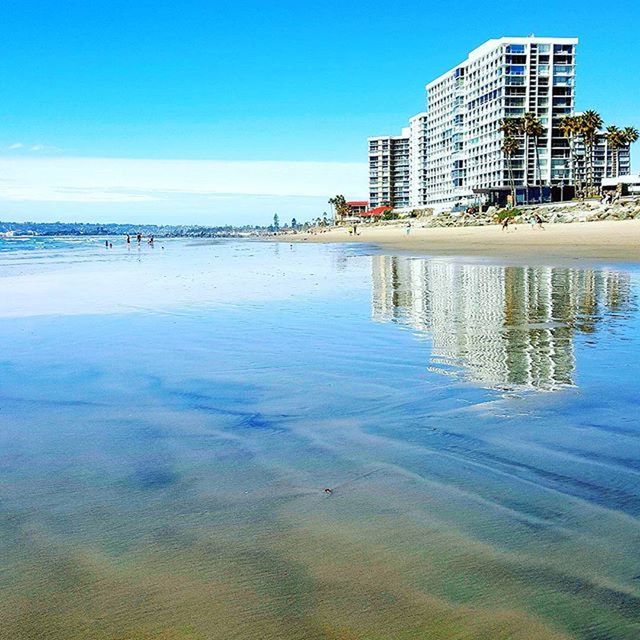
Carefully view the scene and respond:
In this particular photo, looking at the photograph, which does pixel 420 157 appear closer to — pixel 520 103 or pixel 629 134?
pixel 520 103

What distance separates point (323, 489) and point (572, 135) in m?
128

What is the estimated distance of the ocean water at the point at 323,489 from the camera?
118 inches

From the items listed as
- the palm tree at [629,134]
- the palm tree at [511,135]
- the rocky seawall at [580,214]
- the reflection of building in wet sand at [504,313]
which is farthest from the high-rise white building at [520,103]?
the reflection of building in wet sand at [504,313]

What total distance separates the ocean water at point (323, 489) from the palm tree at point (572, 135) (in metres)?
105

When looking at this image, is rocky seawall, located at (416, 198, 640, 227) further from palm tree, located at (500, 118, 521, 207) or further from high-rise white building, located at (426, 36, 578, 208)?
high-rise white building, located at (426, 36, 578, 208)

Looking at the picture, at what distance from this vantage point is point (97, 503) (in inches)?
166

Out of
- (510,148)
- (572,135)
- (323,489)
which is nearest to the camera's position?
(323,489)

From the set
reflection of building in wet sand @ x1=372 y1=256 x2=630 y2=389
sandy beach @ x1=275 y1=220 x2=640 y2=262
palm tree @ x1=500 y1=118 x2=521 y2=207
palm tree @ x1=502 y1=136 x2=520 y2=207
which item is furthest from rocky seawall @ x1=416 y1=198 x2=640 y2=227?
reflection of building in wet sand @ x1=372 y1=256 x2=630 y2=389

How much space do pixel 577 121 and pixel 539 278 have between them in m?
94.7

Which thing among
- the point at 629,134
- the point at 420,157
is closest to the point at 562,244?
the point at 629,134

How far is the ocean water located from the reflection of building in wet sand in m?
0.09

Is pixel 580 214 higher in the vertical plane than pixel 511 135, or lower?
lower

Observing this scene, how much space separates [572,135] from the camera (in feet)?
390

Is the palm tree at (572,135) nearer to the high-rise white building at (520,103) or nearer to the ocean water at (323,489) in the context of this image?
the high-rise white building at (520,103)
